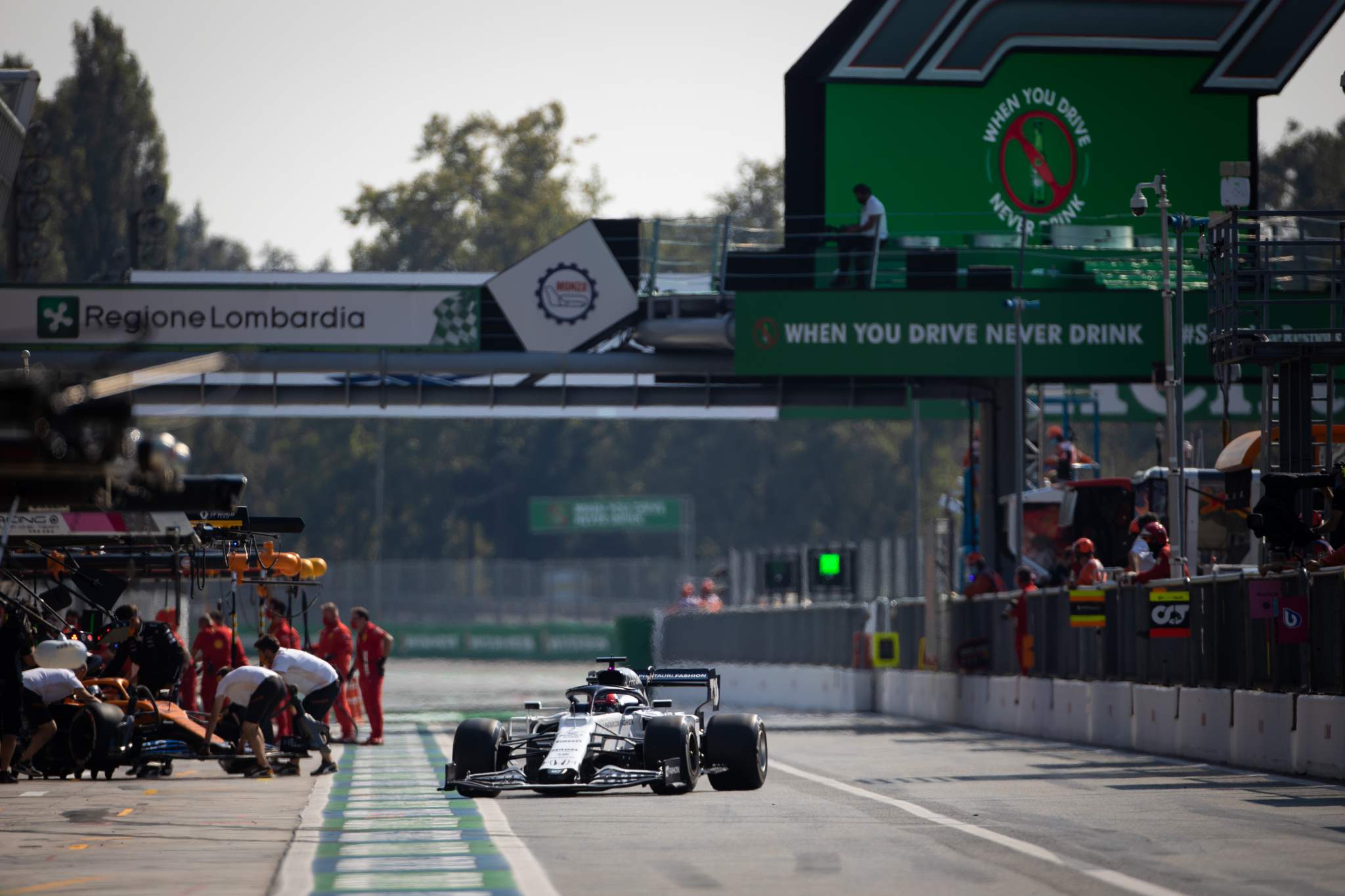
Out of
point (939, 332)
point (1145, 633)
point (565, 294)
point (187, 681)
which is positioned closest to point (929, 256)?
point (939, 332)

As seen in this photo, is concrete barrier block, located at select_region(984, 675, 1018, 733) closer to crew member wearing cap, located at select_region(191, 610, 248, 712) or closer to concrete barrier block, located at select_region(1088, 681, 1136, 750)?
concrete barrier block, located at select_region(1088, 681, 1136, 750)

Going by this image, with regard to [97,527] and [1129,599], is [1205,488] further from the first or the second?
[97,527]

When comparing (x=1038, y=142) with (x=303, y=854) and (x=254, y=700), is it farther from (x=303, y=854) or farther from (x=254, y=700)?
(x=303, y=854)

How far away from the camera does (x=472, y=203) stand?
98125 millimetres

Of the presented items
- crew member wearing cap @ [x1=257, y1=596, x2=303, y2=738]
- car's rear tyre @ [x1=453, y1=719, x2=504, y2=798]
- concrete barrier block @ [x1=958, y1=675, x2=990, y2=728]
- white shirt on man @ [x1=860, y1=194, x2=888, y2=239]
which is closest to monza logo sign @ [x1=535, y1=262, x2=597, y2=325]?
white shirt on man @ [x1=860, y1=194, x2=888, y2=239]

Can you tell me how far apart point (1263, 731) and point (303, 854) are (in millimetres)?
10157

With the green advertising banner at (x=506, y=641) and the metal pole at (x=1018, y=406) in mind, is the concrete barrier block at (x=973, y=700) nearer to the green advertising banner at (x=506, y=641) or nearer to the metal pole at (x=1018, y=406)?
the metal pole at (x=1018, y=406)

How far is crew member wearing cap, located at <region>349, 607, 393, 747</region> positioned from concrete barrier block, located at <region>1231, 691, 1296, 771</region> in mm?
11386

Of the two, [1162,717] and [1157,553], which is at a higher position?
[1157,553]

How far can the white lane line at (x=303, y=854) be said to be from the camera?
11016mm

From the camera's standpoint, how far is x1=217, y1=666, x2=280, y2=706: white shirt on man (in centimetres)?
2007

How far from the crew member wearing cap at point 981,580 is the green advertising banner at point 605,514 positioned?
210 feet

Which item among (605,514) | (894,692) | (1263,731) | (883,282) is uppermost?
(883,282)

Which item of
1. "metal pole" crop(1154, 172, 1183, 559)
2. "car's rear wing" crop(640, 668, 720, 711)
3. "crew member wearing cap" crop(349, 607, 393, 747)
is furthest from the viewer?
"crew member wearing cap" crop(349, 607, 393, 747)
